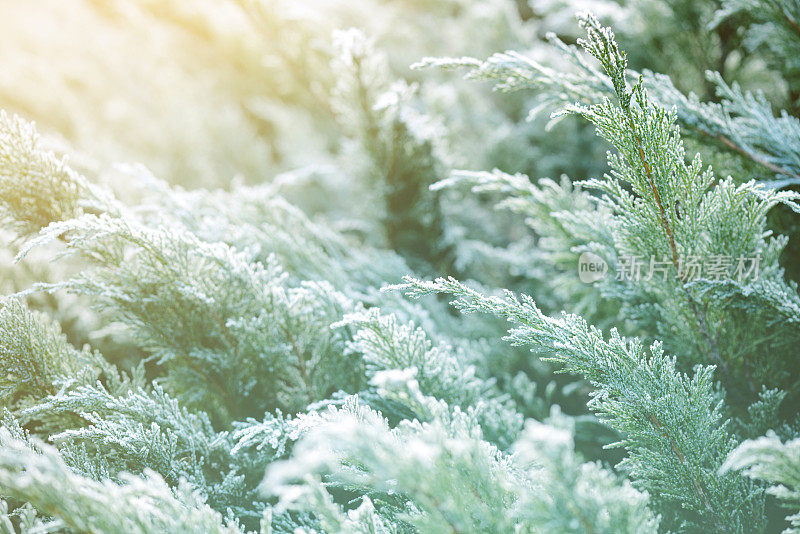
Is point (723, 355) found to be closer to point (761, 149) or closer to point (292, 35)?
point (761, 149)

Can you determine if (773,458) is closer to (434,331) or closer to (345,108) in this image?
(434,331)

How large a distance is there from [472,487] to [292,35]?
10.5 feet

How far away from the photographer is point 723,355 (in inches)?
64.0

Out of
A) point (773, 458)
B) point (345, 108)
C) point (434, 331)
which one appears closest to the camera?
point (773, 458)

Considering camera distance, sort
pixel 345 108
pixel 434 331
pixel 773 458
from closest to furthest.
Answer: pixel 773 458
pixel 434 331
pixel 345 108

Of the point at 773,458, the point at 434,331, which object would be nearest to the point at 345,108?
the point at 434,331

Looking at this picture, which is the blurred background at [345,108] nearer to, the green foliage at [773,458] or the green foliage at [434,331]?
the green foliage at [434,331]

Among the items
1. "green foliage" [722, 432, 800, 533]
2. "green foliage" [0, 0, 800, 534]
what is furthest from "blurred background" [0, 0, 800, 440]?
"green foliage" [722, 432, 800, 533]

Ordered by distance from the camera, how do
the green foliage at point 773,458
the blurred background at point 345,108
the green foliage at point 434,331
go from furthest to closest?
the blurred background at point 345,108 → the green foliage at point 434,331 → the green foliage at point 773,458

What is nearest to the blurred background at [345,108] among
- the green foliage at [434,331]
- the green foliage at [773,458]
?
the green foliage at [434,331]

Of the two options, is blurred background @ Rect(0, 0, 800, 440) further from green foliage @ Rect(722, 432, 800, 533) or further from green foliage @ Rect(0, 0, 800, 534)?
green foliage @ Rect(722, 432, 800, 533)

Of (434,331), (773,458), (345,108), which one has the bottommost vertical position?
(773,458)

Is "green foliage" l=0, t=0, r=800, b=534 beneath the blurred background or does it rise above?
beneath

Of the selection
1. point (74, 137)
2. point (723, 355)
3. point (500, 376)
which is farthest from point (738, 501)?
point (74, 137)
